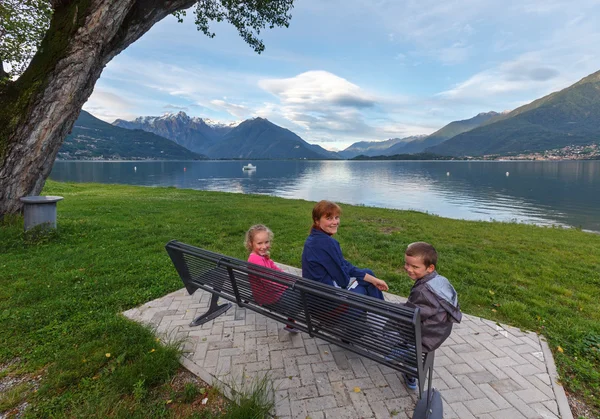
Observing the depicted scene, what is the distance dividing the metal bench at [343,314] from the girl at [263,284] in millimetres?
20

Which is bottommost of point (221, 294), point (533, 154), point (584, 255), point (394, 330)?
point (584, 255)

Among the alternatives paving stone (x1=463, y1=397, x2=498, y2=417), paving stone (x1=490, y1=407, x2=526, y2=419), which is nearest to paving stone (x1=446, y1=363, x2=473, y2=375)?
paving stone (x1=463, y1=397, x2=498, y2=417)

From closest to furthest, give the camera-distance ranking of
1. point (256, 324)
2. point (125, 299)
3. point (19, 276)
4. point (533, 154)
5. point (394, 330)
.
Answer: point (394, 330), point (256, 324), point (125, 299), point (19, 276), point (533, 154)

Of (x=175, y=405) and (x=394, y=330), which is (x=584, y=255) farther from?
(x=175, y=405)

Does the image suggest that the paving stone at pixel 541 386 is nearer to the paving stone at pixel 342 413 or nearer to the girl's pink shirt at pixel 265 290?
the paving stone at pixel 342 413

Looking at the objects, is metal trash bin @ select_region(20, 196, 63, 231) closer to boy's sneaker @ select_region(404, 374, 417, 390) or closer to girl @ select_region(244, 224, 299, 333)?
girl @ select_region(244, 224, 299, 333)

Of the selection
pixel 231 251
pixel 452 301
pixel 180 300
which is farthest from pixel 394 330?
pixel 231 251

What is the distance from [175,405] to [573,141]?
268 m

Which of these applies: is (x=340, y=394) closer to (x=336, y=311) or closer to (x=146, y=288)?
(x=336, y=311)

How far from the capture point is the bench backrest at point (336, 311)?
87.0 inches

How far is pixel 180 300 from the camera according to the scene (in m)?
4.69

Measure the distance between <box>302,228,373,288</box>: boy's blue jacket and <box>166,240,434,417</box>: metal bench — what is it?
0.48 m

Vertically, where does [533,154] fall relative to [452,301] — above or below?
above

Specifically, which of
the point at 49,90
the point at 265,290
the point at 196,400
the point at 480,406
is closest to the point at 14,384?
the point at 196,400
